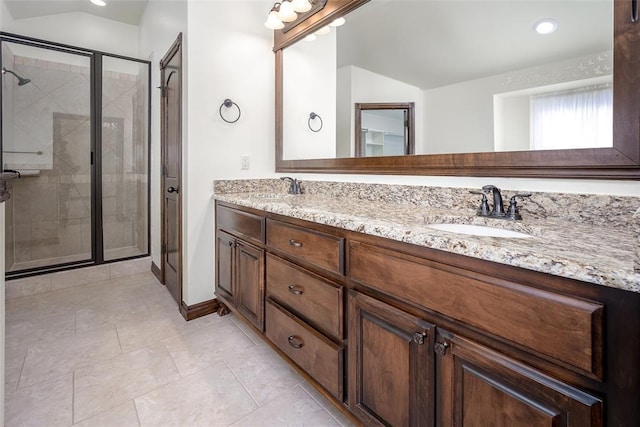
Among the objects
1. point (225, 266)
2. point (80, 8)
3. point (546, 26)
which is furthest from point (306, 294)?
point (80, 8)

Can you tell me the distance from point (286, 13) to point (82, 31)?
2.82 meters

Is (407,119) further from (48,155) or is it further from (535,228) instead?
(48,155)

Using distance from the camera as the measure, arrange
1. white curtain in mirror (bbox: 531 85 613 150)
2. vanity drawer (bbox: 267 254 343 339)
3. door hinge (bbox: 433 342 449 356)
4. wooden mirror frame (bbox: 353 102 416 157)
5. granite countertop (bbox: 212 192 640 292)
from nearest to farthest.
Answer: granite countertop (bbox: 212 192 640 292)
door hinge (bbox: 433 342 449 356)
white curtain in mirror (bbox: 531 85 613 150)
vanity drawer (bbox: 267 254 343 339)
wooden mirror frame (bbox: 353 102 416 157)

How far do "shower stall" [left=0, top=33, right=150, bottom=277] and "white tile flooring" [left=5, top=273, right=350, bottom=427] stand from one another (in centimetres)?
91

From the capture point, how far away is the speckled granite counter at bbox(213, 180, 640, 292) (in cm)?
66

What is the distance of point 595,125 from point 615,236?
0.41m

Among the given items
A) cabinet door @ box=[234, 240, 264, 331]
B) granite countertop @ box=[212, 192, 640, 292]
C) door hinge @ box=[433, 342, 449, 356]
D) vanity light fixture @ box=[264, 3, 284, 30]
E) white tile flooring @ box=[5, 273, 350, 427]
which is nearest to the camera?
granite countertop @ box=[212, 192, 640, 292]

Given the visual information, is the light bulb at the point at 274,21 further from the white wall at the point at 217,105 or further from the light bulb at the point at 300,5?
the white wall at the point at 217,105

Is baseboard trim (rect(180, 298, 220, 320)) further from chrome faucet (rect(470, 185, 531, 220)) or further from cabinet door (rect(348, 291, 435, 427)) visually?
chrome faucet (rect(470, 185, 531, 220))

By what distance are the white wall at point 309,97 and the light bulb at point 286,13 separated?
19cm

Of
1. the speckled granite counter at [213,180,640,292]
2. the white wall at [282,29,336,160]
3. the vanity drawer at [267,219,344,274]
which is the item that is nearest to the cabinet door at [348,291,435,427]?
the vanity drawer at [267,219,344,274]

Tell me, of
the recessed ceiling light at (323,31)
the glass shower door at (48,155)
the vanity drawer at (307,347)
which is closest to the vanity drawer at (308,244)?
the vanity drawer at (307,347)

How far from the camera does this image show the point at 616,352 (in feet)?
1.98

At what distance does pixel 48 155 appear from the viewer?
3240 millimetres
